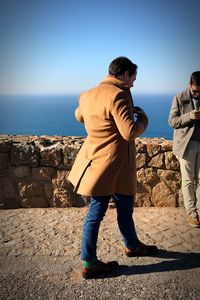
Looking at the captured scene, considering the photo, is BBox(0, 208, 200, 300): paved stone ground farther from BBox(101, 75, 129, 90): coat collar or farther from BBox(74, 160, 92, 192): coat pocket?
BBox(101, 75, 129, 90): coat collar

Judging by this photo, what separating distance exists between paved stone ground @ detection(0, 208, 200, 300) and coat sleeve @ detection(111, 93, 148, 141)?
1294mm

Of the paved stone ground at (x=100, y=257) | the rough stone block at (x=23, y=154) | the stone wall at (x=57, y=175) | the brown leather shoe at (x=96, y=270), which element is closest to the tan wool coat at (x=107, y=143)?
the brown leather shoe at (x=96, y=270)

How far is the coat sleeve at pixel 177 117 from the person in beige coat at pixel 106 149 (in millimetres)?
1250

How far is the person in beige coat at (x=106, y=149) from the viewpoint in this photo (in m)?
2.70

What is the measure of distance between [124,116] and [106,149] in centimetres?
37

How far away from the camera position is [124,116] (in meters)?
2.61

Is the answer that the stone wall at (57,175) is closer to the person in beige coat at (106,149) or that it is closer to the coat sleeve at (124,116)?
the person in beige coat at (106,149)

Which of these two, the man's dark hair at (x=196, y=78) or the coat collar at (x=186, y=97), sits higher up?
the man's dark hair at (x=196, y=78)

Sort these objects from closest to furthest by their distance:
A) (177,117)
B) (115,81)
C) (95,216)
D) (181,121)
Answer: (115,81)
(95,216)
(181,121)
(177,117)

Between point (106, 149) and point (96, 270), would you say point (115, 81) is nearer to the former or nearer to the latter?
point (106, 149)

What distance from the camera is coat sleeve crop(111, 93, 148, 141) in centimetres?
261

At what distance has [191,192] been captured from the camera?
4156 mm

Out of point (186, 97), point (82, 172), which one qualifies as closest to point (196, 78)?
point (186, 97)

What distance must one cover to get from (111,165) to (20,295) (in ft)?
4.28
